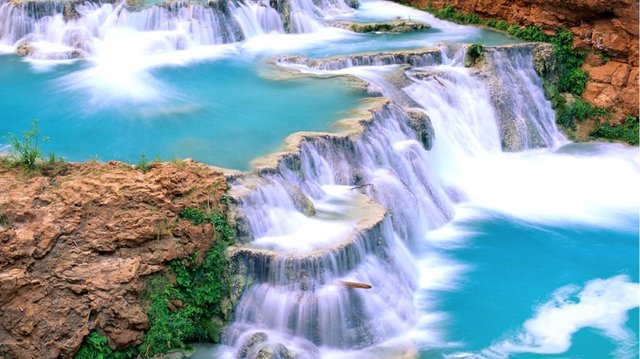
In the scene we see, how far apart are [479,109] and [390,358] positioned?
22.3 feet

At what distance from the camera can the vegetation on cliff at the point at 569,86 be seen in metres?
14.6

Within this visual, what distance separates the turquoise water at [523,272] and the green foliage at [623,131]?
121 inches

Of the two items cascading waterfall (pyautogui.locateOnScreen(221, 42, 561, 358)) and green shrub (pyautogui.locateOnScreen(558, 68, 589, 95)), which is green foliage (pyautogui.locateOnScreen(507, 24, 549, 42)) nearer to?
green shrub (pyautogui.locateOnScreen(558, 68, 589, 95))

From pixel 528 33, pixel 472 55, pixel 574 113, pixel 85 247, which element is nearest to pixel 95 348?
pixel 85 247

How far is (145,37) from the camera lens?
14.8 metres

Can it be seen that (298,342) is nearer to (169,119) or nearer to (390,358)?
(390,358)

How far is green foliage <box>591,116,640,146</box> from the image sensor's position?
1440cm

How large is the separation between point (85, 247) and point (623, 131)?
1052 cm

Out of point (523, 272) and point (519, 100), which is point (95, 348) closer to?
point (523, 272)

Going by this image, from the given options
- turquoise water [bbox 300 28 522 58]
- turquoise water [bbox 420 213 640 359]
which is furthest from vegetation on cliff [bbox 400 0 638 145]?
turquoise water [bbox 420 213 640 359]

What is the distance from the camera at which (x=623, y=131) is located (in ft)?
47.6

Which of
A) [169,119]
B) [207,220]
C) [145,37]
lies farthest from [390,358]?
[145,37]

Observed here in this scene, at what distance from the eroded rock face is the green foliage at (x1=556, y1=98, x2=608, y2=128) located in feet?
27.6

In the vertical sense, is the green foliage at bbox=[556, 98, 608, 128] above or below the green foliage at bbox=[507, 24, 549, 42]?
below
